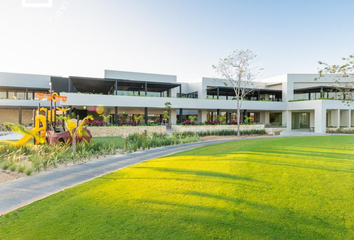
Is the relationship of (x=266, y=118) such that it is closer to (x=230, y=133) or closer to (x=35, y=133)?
(x=230, y=133)

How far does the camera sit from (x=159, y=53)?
69.6 ft

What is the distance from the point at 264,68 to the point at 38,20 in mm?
24834

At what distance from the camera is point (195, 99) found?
27422 millimetres

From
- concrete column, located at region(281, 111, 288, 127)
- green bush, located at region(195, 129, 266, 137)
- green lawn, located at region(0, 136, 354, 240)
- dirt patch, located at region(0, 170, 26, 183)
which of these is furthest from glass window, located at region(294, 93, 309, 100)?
dirt patch, located at region(0, 170, 26, 183)

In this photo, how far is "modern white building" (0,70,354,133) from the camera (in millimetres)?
26781

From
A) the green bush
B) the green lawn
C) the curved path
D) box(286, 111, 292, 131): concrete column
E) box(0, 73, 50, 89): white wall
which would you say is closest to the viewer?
the green lawn

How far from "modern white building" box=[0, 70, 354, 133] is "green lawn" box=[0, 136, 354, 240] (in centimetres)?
2015

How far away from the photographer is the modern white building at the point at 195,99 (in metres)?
26.8

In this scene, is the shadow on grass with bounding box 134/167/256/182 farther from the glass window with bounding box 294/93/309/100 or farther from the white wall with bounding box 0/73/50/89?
the white wall with bounding box 0/73/50/89

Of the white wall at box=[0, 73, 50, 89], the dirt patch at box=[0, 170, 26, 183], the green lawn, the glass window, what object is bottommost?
the dirt patch at box=[0, 170, 26, 183]

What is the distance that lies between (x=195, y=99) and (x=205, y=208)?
24.2 meters

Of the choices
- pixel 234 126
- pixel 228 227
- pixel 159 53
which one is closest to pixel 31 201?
pixel 228 227

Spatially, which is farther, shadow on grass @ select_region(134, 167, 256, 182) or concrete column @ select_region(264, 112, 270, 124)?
concrete column @ select_region(264, 112, 270, 124)

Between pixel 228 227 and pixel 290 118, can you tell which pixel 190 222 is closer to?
pixel 228 227
